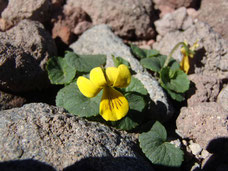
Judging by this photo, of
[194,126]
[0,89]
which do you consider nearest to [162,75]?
[194,126]

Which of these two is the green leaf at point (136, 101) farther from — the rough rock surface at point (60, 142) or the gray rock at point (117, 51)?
the rough rock surface at point (60, 142)

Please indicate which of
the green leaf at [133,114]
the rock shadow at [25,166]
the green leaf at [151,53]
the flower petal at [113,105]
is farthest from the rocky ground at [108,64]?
the green leaf at [151,53]

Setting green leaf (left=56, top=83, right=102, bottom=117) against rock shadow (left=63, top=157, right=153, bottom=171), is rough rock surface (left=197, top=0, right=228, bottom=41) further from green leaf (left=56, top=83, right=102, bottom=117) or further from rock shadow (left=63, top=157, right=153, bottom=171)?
rock shadow (left=63, top=157, right=153, bottom=171)

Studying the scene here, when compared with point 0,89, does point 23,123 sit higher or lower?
higher

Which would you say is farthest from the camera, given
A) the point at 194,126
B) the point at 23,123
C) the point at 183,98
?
the point at 183,98

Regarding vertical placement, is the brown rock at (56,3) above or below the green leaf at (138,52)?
above

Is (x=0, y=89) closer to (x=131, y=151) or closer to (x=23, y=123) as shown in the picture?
(x=23, y=123)
